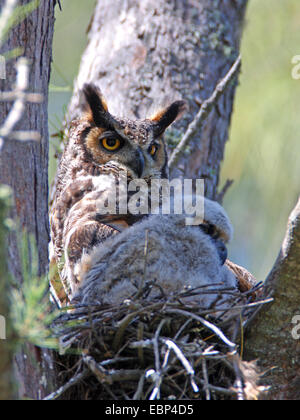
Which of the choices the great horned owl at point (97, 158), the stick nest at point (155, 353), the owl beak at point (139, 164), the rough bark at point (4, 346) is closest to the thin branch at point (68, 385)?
the stick nest at point (155, 353)

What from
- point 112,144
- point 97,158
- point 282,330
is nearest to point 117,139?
point 112,144

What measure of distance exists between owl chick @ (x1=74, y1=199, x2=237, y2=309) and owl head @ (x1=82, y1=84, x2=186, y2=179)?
0.58 m

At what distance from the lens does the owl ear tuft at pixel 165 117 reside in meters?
3.12

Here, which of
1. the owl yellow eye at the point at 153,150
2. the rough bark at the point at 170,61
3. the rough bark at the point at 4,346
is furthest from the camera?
the rough bark at the point at 170,61

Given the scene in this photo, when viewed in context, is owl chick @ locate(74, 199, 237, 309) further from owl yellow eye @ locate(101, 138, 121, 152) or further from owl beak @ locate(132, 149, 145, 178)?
owl yellow eye @ locate(101, 138, 121, 152)

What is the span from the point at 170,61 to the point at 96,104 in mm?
682

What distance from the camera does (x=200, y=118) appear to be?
319 cm

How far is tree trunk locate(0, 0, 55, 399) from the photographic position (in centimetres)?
165

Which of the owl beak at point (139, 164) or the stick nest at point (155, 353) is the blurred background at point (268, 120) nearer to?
the owl beak at point (139, 164)

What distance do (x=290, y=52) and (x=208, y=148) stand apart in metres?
1.34

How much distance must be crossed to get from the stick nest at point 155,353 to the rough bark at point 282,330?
6 centimetres

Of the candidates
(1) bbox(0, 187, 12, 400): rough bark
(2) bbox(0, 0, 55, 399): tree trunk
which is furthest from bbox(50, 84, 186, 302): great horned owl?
(1) bbox(0, 187, 12, 400): rough bark

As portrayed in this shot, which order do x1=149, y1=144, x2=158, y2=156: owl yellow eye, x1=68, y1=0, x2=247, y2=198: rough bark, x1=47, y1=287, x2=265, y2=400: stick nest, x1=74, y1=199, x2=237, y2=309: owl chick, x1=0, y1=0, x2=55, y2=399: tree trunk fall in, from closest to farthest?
x1=0, y1=0, x2=55, y2=399: tree trunk < x1=47, y1=287, x2=265, y2=400: stick nest < x1=74, y1=199, x2=237, y2=309: owl chick < x1=149, y1=144, x2=158, y2=156: owl yellow eye < x1=68, y1=0, x2=247, y2=198: rough bark

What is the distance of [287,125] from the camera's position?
426 centimetres
